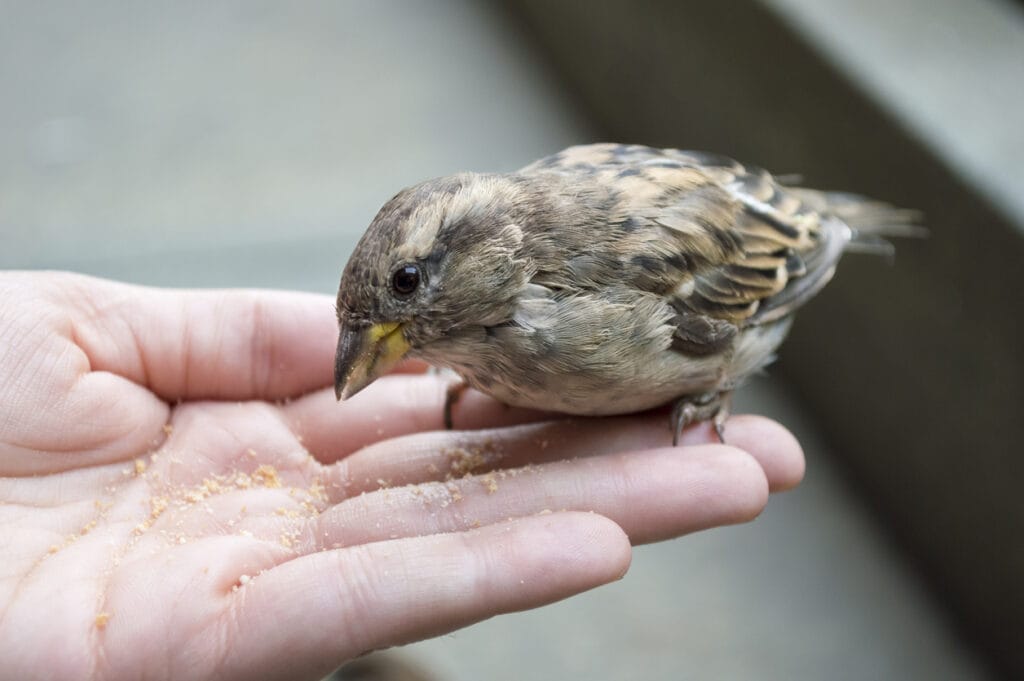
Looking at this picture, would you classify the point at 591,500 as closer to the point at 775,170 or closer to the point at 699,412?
the point at 699,412

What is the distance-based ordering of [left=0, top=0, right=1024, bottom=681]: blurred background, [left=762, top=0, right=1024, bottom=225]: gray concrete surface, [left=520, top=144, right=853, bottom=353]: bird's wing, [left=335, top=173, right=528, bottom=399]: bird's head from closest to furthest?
[left=335, top=173, right=528, bottom=399]: bird's head
[left=520, top=144, right=853, bottom=353]: bird's wing
[left=762, top=0, right=1024, bottom=225]: gray concrete surface
[left=0, top=0, right=1024, bottom=681]: blurred background

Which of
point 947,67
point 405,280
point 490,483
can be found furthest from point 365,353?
point 947,67

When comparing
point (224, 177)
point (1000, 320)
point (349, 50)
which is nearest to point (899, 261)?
point (1000, 320)

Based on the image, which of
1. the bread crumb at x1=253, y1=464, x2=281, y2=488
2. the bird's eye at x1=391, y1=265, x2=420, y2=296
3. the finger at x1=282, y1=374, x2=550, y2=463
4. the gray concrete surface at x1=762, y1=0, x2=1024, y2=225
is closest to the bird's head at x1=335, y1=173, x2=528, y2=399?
the bird's eye at x1=391, y1=265, x2=420, y2=296

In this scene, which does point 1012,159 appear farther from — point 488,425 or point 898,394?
point 488,425

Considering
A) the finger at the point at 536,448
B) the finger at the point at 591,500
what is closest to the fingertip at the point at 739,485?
the finger at the point at 591,500

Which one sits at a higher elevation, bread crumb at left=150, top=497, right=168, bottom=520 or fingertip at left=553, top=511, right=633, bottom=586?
fingertip at left=553, top=511, right=633, bottom=586

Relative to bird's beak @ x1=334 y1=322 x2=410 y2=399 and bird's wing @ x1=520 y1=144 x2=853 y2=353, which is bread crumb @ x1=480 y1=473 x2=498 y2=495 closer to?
bird's beak @ x1=334 y1=322 x2=410 y2=399
